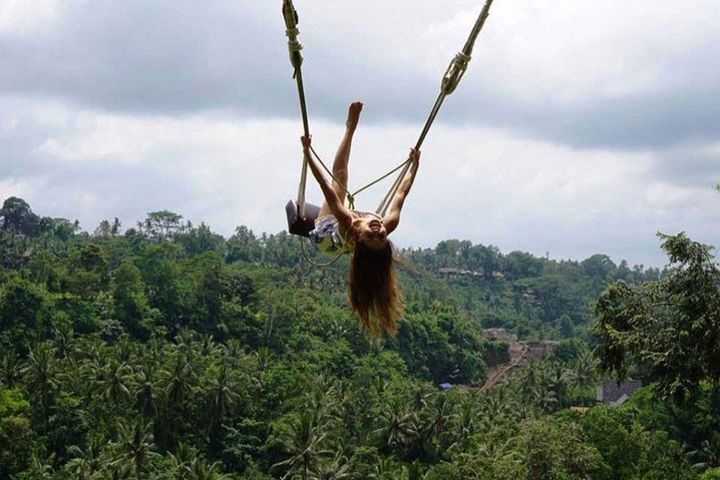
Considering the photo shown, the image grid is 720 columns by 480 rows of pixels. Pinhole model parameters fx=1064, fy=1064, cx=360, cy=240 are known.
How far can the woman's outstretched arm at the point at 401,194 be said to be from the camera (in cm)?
648

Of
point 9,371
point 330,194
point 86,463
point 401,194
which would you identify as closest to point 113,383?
point 9,371

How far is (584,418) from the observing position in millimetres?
32406

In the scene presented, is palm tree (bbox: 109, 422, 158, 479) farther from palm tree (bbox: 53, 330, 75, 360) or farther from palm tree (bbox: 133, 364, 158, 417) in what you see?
palm tree (bbox: 53, 330, 75, 360)

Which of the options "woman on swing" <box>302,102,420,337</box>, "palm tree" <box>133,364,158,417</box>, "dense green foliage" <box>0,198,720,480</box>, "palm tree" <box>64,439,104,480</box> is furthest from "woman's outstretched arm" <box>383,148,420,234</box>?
"palm tree" <box>133,364,158,417</box>

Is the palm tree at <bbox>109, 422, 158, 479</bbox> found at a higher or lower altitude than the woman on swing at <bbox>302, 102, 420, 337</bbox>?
lower

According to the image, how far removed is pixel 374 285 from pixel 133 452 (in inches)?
1578

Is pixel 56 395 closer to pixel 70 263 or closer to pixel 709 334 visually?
pixel 70 263

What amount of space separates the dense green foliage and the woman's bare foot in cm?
2044

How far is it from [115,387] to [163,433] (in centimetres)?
422

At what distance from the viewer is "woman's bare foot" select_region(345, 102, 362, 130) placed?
23.3ft

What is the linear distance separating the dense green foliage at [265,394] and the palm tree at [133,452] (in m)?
0.10

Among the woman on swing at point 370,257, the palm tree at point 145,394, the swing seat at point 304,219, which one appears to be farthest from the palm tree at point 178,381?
the woman on swing at point 370,257

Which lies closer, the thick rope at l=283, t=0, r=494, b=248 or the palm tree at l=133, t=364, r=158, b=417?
the thick rope at l=283, t=0, r=494, b=248

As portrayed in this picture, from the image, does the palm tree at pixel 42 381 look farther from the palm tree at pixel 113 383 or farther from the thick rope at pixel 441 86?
the thick rope at pixel 441 86
